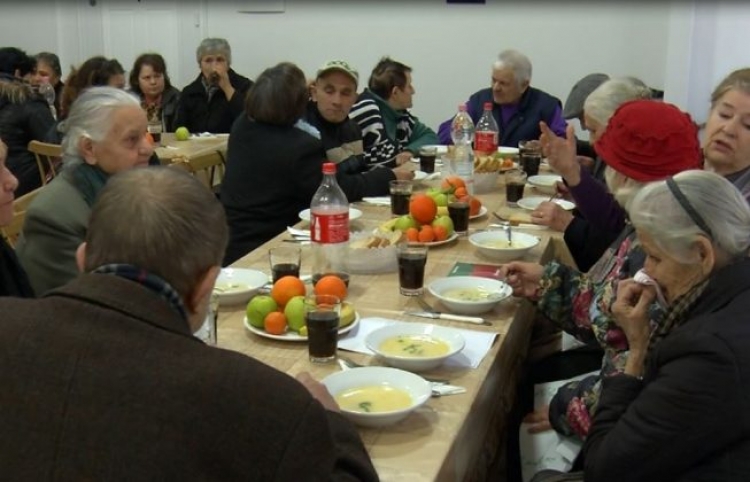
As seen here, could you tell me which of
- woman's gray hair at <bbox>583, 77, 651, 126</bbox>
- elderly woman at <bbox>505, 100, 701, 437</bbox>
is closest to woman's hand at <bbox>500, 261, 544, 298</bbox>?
elderly woman at <bbox>505, 100, 701, 437</bbox>

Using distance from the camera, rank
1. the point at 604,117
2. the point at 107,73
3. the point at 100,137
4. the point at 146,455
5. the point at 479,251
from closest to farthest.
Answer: the point at 146,455
the point at 100,137
the point at 479,251
the point at 604,117
the point at 107,73

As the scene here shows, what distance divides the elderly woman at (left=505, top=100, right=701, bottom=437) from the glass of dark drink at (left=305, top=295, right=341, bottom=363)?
0.59m

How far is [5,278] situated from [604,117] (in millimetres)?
1936

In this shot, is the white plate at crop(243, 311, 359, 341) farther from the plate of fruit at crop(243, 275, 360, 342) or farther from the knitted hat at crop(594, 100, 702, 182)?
the knitted hat at crop(594, 100, 702, 182)

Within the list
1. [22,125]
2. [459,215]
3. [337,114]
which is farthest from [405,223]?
[22,125]

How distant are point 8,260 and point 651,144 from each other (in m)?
1.57

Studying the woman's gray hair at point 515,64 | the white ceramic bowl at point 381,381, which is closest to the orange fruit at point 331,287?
the white ceramic bowl at point 381,381

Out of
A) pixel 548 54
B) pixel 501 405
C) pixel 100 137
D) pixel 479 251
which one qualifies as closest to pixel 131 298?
pixel 501 405

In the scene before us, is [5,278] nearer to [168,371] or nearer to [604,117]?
[168,371]

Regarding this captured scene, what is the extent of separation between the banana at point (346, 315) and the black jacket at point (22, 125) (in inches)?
133

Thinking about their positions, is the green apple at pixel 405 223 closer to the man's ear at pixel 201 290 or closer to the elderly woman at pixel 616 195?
the elderly woman at pixel 616 195

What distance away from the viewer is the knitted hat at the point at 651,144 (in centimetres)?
198

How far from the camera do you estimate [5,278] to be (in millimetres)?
1864

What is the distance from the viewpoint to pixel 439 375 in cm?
158
